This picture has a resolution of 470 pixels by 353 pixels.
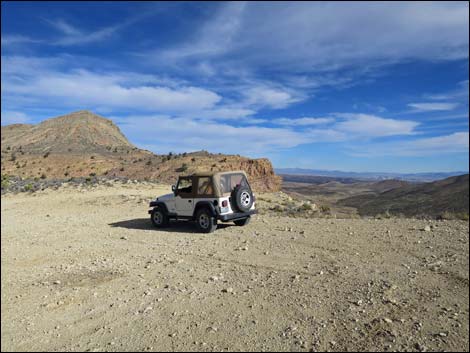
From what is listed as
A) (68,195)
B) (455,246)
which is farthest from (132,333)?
(68,195)

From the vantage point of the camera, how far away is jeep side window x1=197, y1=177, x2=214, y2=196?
11203 mm

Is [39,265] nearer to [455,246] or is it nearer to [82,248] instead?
[82,248]

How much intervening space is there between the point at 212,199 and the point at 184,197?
1.29m

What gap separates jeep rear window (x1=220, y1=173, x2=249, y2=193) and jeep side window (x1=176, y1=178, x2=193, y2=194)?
1.16 meters

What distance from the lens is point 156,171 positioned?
3425cm

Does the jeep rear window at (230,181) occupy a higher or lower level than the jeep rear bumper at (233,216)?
higher

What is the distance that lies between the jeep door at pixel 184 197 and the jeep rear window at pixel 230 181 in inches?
43.7

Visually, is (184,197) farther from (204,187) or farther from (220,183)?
(220,183)

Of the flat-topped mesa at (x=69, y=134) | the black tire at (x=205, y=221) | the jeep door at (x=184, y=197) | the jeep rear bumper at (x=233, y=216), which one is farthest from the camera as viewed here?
the flat-topped mesa at (x=69, y=134)

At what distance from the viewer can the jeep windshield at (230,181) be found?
11.3 meters

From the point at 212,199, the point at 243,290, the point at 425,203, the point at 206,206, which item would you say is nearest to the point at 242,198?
the point at 212,199

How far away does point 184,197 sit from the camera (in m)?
11.9

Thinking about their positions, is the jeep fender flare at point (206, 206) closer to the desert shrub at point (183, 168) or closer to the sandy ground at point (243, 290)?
the sandy ground at point (243, 290)

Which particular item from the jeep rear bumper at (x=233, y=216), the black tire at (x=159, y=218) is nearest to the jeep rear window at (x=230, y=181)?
the jeep rear bumper at (x=233, y=216)
